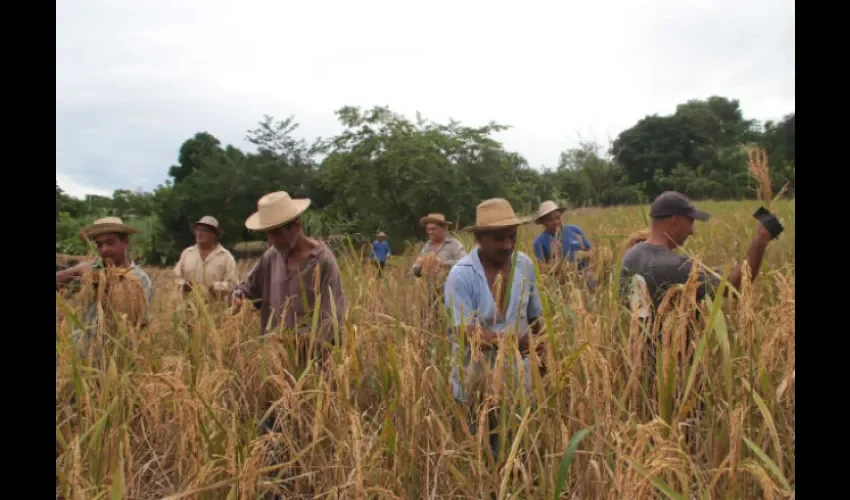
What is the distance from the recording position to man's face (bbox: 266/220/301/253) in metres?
2.83

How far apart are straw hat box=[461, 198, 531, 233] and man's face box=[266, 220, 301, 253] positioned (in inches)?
40.6

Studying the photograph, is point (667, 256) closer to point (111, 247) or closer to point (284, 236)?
point (284, 236)

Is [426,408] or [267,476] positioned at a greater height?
[426,408]

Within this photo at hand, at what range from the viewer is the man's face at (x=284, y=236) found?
283 cm

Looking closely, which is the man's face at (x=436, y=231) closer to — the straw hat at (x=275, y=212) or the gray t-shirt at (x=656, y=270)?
the straw hat at (x=275, y=212)

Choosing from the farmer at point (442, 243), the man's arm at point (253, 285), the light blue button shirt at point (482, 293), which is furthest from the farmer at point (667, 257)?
the man's arm at point (253, 285)

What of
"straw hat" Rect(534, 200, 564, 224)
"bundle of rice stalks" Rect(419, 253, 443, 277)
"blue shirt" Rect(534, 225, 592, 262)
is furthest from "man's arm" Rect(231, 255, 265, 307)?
"straw hat" Rect(534, 200, 564, 224)

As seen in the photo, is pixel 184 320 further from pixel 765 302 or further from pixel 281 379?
pixel 765 302

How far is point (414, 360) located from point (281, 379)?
43 cm

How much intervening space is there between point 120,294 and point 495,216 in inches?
64.7
